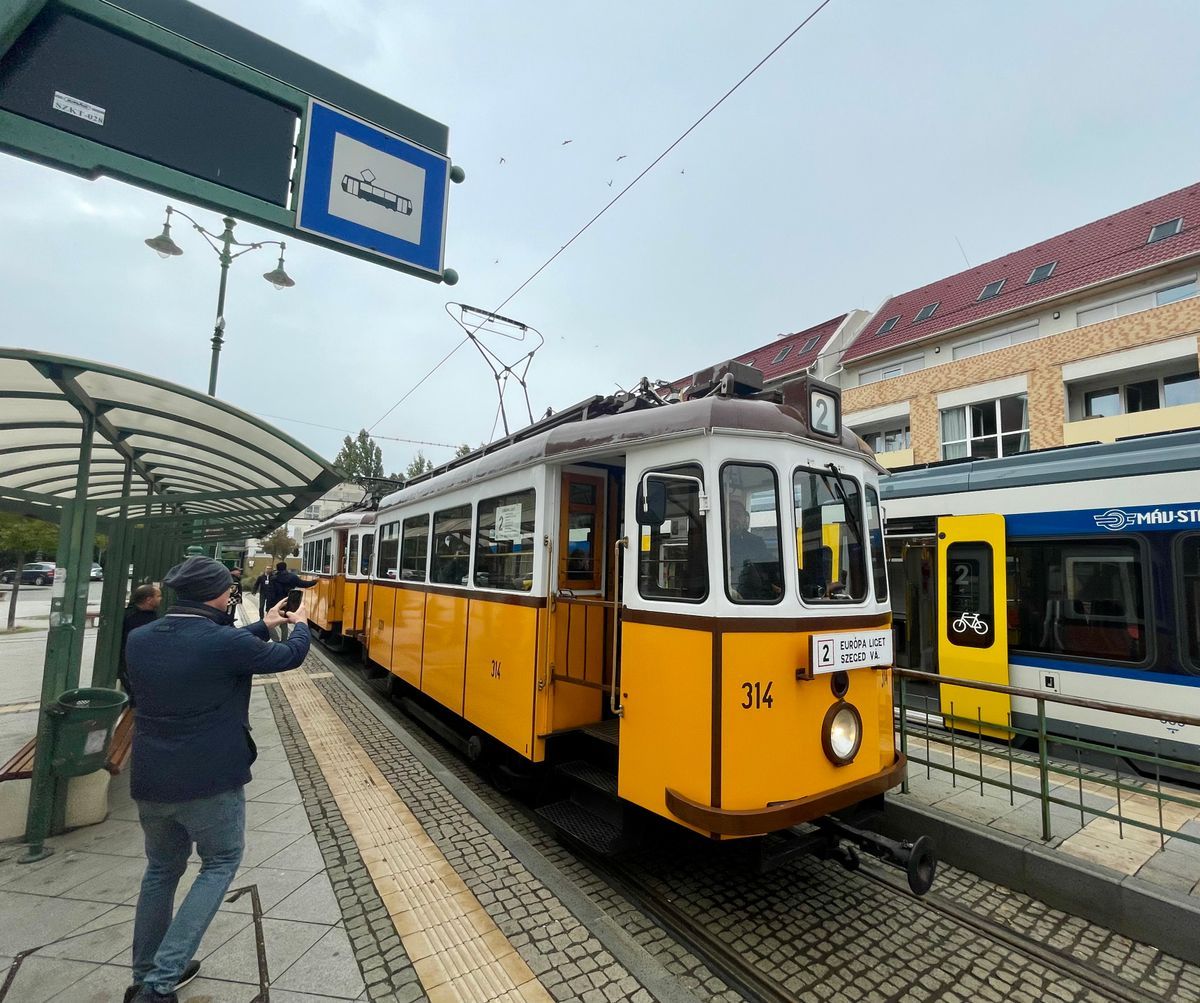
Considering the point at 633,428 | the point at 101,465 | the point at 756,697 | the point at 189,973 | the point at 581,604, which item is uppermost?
the point at 101,465

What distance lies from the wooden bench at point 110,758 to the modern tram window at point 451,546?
9.17ft

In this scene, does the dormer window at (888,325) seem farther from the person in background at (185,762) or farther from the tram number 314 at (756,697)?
the person in background at (185,762)

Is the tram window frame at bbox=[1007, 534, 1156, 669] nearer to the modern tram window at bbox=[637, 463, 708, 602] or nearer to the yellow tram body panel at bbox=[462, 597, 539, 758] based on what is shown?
the modern tram window at bbox=[637, 463, 708, 602]

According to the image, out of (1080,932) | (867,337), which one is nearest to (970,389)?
(867,337)

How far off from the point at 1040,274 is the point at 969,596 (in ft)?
56.0

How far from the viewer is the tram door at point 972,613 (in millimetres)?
6680

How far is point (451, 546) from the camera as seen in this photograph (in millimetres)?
6328

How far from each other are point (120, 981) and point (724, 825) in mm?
2852

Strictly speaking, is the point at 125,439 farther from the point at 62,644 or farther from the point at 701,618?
the point at 701,618

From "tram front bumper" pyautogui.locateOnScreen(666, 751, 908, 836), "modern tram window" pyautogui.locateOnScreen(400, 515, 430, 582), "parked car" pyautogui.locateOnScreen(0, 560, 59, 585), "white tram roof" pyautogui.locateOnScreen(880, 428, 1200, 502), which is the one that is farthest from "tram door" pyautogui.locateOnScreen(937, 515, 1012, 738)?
"parked car" pyautogui.locateOnScreen(0, 560, 59, 585)

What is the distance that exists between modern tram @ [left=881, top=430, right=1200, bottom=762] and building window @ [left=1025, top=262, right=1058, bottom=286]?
15407mm

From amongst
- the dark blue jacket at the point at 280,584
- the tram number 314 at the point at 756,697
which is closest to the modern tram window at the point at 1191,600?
the tram number 314 at the point at 756,697

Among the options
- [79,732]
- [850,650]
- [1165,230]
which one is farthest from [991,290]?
[79,732]

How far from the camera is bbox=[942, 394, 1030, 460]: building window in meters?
17.2
